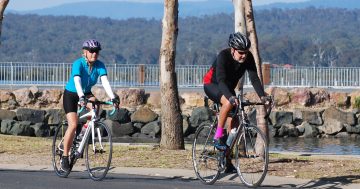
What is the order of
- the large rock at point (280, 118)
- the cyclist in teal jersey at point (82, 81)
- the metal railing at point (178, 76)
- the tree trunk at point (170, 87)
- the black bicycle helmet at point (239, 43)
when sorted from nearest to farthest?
the black bicycle helmet at point (239, 43)
the cyclist in teal jersey at point (82, 81)
the tree trunk at point (170, 87)
the large rock at point (280, 118)
the metal railing at point (178, 76)

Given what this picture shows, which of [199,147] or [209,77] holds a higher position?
[209,77]

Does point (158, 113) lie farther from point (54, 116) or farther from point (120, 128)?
point (54, 116)

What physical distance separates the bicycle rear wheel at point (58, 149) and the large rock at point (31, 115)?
20.6m

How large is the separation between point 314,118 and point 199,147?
898 inches

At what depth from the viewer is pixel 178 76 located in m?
47.7

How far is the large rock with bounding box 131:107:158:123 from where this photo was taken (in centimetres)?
3575

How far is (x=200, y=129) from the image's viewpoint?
14102 millimetres

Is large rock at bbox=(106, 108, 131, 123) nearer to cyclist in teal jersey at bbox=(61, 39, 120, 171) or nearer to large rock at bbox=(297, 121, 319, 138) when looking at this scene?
large rock at bbox=(297, 121, 319, 138)

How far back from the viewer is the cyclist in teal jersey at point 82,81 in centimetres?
1419

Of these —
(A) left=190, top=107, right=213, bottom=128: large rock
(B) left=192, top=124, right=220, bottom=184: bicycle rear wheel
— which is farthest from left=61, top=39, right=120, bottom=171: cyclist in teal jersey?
(A) left=190, top=107, right=213, bottom=128: large rock

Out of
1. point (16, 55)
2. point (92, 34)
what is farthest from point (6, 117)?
point (92, 34)

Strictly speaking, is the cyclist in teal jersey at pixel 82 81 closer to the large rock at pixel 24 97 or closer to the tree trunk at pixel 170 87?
the tree trunk at pixel 170 87

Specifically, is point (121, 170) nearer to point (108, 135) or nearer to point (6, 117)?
point (108, 135)

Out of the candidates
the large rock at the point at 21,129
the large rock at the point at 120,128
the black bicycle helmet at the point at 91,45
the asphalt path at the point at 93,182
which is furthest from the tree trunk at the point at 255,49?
the large rock at the point at 120,128
